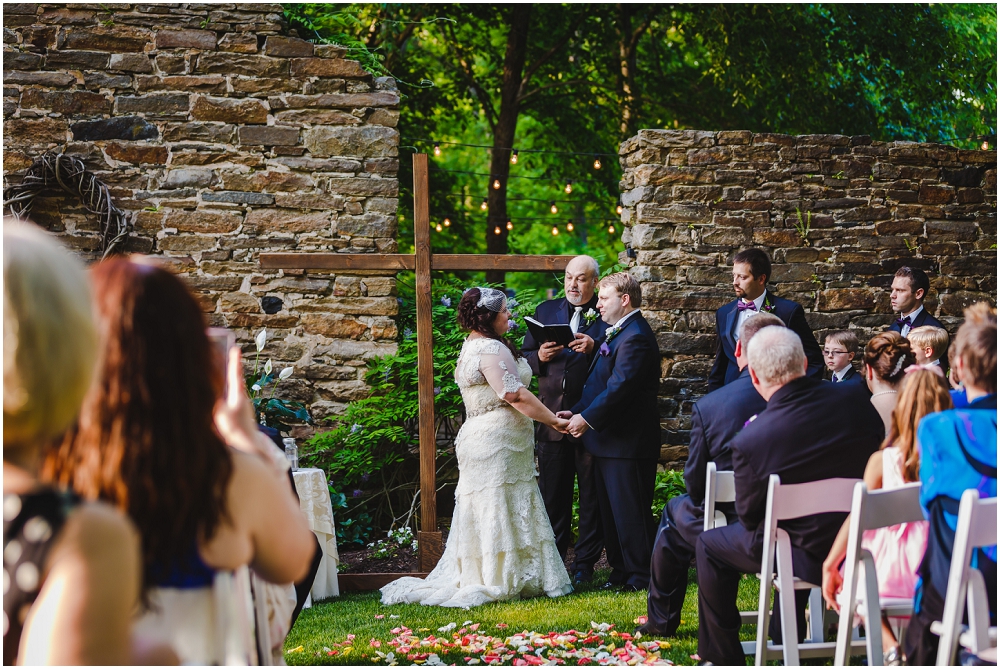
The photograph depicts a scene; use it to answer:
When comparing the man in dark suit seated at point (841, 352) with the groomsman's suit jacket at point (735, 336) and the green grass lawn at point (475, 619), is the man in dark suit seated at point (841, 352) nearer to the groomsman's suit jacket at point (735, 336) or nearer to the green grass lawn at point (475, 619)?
the groomsman's suit jacket at point (735, 336)

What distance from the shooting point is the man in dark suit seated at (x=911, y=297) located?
5008 mm

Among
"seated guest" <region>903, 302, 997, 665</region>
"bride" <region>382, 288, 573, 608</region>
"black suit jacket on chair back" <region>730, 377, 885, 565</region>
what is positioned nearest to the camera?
"seated guest" <region>903, 302, 997, 665</region>

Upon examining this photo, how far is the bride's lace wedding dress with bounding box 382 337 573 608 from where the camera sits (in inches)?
179

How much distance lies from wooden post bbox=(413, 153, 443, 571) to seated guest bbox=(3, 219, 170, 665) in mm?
3830

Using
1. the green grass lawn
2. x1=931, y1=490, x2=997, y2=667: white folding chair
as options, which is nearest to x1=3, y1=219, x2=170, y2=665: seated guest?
x1=931, y1=490, x2=997, y2=667: white folding chair

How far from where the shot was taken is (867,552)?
2.64 meters

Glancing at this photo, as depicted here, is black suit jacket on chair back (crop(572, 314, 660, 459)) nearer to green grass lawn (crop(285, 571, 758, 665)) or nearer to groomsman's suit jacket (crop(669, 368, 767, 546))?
green grass lawn (crop(285, 571, 758, 665))

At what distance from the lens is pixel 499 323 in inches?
183

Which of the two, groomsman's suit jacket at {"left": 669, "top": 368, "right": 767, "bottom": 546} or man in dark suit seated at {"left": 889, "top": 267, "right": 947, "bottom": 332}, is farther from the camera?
man in dark suit seated at {"left": 889, "top": 267, "right": 947, "bottom": 332}

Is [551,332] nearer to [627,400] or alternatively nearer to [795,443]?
[627,400]

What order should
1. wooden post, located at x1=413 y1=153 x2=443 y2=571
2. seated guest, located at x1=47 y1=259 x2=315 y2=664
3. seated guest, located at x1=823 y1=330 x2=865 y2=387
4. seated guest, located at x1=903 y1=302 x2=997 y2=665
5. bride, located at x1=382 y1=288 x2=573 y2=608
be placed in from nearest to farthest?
seated guest, located at x1=47 y1=259 x2=315 y2=664 < seated guest, located at x1=903 y1=302 x2=997 y2=665 < bride, located at x1=382 y1=288 x2=573 y2=608 < seated guest, located at x1=823 y1=330 x2=865 y2=387 < wooden post, located at x1=413 y1=153 x2=443 y2=571

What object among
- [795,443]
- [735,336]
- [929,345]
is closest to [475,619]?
[795,443]

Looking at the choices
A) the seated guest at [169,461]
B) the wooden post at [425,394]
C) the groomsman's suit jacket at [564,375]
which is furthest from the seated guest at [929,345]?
the seated guest at [169,461]

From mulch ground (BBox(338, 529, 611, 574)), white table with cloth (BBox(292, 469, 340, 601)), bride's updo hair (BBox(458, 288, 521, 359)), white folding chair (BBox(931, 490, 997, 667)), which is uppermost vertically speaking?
bride's updo hair (BBox(458, 288, 521, 359))
